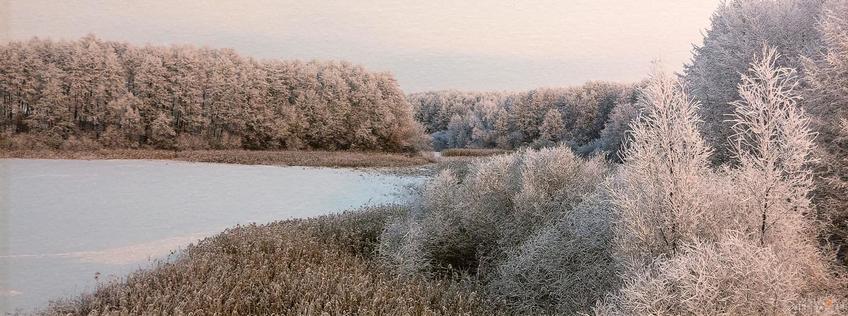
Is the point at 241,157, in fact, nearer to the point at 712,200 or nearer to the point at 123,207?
the point at 123,207

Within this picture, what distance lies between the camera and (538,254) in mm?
7547

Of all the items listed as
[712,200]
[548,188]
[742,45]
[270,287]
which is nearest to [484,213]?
[548,188]

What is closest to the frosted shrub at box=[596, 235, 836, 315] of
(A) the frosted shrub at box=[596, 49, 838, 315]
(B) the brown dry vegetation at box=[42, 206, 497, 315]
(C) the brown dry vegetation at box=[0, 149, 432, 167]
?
(A) the frosted shrub at box=[596, 49, 838, 315]

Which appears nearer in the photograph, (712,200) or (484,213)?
(712,200)

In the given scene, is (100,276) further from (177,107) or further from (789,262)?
(177,107)

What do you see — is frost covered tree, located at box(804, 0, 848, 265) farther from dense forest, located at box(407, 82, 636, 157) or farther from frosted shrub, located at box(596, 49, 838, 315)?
dense forest, located at box(407, 82, 636, 157)

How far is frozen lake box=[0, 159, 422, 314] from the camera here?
28.7ft

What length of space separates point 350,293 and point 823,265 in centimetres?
574

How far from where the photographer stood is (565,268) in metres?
7.34

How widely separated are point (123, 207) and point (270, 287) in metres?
10.6


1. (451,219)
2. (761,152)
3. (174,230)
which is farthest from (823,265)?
(174,230)

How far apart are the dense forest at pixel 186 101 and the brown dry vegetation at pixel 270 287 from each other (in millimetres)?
25725

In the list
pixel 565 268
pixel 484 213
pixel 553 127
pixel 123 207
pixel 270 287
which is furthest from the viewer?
pixel 553 127

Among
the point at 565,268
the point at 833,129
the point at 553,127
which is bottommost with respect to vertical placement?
the point at 565,268
